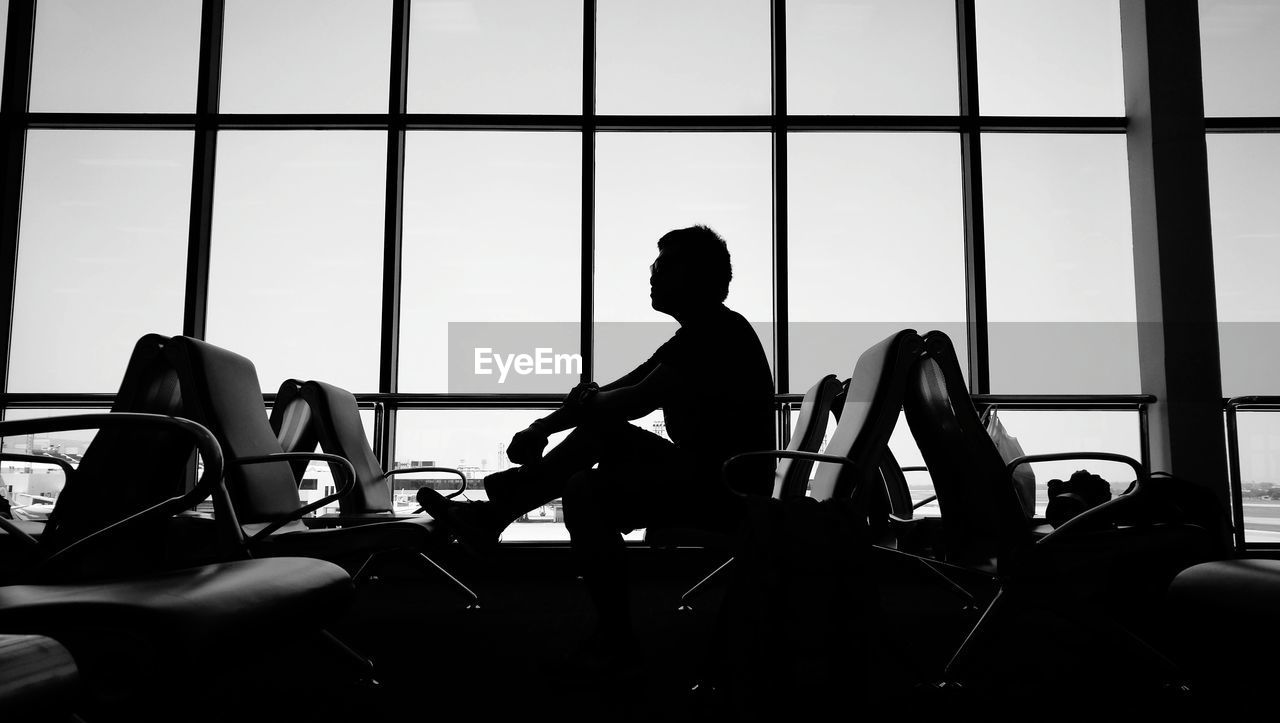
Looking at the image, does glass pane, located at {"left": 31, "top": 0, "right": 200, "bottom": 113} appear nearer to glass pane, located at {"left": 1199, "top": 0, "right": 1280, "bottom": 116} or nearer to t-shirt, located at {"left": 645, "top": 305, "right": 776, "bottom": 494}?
t-shirt, located at {"left": 645, "top": 305, "right": 776, "bottom": 494}

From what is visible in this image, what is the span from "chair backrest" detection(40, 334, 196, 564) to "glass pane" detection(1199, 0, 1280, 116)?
5.68 metres

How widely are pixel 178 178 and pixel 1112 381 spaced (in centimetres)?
574

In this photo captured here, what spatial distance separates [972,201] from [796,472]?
313 centimetres

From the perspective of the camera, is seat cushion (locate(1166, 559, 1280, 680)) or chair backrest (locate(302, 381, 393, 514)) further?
chair backrest (locate(302, 381, 393, 514))

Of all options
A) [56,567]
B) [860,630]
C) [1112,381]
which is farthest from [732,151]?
[56,567]

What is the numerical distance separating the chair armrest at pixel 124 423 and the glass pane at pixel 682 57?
3840 millimetres

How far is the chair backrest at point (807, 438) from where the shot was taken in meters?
2.22

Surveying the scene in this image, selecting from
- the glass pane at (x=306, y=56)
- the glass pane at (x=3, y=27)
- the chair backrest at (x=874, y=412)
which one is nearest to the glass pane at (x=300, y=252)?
the glass pane at (x=306, y=56)

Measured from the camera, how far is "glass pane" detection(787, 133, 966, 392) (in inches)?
182

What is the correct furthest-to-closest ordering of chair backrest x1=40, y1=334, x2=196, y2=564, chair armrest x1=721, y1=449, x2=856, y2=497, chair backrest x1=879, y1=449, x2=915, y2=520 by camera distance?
chair backrest x1=879, y1=449, x2=915, y2=520 → chair armrest x1=721, y1=449, x2=856, y2=497 → chair backrest x1=40, y1=334, x2=196, y2=564

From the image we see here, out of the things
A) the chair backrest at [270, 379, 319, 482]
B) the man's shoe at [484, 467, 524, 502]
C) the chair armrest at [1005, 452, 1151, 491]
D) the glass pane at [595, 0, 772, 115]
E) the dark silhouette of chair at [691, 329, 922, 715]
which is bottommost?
the dark silhouette of chair at [691, 329, 922, 715]

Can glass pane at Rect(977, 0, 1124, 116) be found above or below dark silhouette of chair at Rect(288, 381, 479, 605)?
above

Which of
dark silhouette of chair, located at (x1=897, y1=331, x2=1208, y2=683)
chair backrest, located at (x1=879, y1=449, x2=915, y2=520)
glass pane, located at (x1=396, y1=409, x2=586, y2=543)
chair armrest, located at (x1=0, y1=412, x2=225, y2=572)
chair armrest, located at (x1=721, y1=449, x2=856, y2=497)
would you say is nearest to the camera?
chair armrest, located at (x1=0, y1=412, x2=225, y2=572)

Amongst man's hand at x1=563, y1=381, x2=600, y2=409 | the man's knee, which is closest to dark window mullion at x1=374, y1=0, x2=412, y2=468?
man's hand at x1=563, y1=381, x2=600, y2=409
